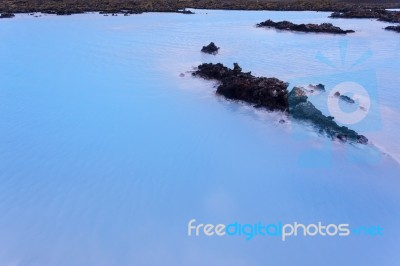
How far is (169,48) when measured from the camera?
12.9m

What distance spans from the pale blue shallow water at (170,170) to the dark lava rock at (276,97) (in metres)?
0.27

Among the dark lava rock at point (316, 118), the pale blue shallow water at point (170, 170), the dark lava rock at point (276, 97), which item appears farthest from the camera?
the dark lava rock at point (276, 97)

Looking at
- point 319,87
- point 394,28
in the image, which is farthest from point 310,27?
point 319,87

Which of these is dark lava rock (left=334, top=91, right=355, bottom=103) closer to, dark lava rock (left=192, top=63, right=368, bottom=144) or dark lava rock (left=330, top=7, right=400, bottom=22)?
dark lava rock (left=192, top=63, right=368, bottom=144)

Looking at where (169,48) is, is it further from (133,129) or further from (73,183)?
(73,183)

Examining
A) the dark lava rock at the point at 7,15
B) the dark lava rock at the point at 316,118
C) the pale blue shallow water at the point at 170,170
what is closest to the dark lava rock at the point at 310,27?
the pale blue shallow water at the point at 170,170

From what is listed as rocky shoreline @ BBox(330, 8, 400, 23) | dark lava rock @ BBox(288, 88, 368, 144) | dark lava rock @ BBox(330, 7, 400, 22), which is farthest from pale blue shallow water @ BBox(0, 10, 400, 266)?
dark lava rock @ BBox(330, 7, 400, 22)

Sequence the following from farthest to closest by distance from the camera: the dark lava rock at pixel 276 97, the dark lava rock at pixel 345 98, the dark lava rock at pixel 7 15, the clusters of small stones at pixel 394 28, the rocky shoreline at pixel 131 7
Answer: the rocky shoreline at pixel 131 7, the dark lava rock at pixel 7 15, the clusters of small stones at pixel 394 28, the dark lava rock at pixel 345 98, the dark lava rock at pixel 276 97

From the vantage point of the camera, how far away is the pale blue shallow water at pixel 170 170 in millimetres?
3814

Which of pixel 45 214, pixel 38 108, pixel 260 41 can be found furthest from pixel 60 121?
pixel 260 41

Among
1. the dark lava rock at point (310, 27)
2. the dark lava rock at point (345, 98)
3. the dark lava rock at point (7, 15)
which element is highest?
the dark lava rock at point (7, 15)

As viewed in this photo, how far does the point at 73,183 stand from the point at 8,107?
143 inches

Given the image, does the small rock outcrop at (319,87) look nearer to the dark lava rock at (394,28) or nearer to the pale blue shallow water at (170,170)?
the pale blue shallow water at (170,170)

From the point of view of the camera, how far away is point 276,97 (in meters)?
7.45
